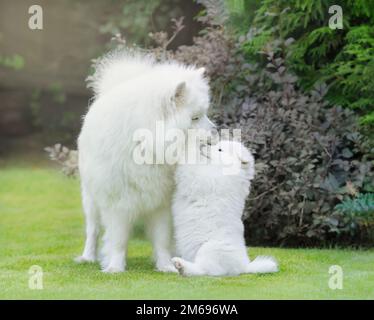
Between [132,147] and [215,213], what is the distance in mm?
764

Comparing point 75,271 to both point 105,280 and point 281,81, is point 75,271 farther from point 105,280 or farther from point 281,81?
point 281,81

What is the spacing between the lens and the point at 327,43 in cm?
742

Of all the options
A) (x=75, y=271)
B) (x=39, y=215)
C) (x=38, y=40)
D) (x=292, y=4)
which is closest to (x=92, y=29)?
(x=38, y=40)

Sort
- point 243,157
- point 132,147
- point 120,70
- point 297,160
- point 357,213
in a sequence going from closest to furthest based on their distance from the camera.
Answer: point 132,147 → point 243,157 → point 120,70 → point 357,213 → point 297,160

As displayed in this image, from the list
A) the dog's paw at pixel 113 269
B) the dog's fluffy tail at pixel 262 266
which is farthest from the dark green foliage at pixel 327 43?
the dog's paw at pixel 113 269

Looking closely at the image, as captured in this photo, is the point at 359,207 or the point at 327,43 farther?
the point at 327,43

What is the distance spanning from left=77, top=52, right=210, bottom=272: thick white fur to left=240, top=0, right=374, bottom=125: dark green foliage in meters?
2.07

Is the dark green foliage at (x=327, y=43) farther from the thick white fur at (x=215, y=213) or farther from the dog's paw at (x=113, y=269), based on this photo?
the dog's paw at (x=113, y=269)

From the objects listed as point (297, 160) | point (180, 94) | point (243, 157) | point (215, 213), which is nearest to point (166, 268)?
point (215, 213)

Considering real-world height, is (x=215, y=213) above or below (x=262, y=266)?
above

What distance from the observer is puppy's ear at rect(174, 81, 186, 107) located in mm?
5215

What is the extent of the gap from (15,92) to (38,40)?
1.25 metres

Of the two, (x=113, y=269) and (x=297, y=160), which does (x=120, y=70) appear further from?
(x=297, y=160)

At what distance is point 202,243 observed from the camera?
5227mm
